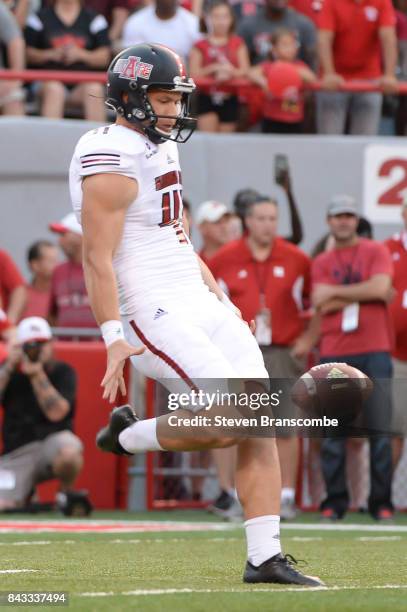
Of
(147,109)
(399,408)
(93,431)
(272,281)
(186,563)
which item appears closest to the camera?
(147,109)

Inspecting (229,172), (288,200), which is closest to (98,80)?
(229,172)

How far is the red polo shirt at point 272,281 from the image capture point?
966 centimetres

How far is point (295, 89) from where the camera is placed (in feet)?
40.0

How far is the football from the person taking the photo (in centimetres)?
520

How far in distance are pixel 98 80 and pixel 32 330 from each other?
319cm

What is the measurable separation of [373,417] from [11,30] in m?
7.37

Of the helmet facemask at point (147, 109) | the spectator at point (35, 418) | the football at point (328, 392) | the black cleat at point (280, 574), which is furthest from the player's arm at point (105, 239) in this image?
the spectator at point (35, 418)

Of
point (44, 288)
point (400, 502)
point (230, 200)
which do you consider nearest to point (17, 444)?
point (44, 288)

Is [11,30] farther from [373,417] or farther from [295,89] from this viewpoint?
[373,417]

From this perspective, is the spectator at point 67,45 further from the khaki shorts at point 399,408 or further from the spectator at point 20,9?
the khaki shorts at point 399,408

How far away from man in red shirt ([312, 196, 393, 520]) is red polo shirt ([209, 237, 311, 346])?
10.0 inches

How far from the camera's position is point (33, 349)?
978cm

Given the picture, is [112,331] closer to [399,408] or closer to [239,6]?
[399,408]

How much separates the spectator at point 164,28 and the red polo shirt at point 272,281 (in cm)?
340
